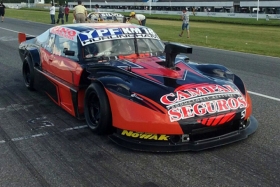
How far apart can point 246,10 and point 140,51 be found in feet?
204

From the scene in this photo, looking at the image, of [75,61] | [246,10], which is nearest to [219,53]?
[75,61]

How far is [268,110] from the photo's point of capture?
250 inches

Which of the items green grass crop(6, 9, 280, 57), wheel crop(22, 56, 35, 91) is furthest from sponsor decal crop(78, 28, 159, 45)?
green grass crop(6, 9, 280, 57)

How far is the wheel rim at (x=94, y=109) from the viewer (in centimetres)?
520

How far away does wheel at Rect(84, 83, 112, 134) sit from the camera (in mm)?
4883

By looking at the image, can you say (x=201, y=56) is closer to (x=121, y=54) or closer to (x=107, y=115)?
(x=121, y=54)

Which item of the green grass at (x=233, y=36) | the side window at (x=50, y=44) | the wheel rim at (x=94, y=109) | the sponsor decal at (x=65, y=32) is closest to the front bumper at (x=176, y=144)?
the wheel rim at (x=94, y=109)

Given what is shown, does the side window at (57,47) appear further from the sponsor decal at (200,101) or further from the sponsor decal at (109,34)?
the sponsor decal at (200,101)

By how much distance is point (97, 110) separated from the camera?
5.26 m

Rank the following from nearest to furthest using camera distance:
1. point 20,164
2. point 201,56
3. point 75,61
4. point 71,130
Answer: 1. point 20,164
2. point 71,130
3. point 75,61
4. point 201,56

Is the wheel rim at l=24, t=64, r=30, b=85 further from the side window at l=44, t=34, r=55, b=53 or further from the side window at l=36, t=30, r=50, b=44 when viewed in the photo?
the side window at l=44, t=34, r=55, b=53

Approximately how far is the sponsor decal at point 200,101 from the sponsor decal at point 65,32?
2.42 metres

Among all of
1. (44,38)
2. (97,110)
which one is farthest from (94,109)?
(44,38)

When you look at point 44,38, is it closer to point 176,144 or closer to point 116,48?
point 116,48
